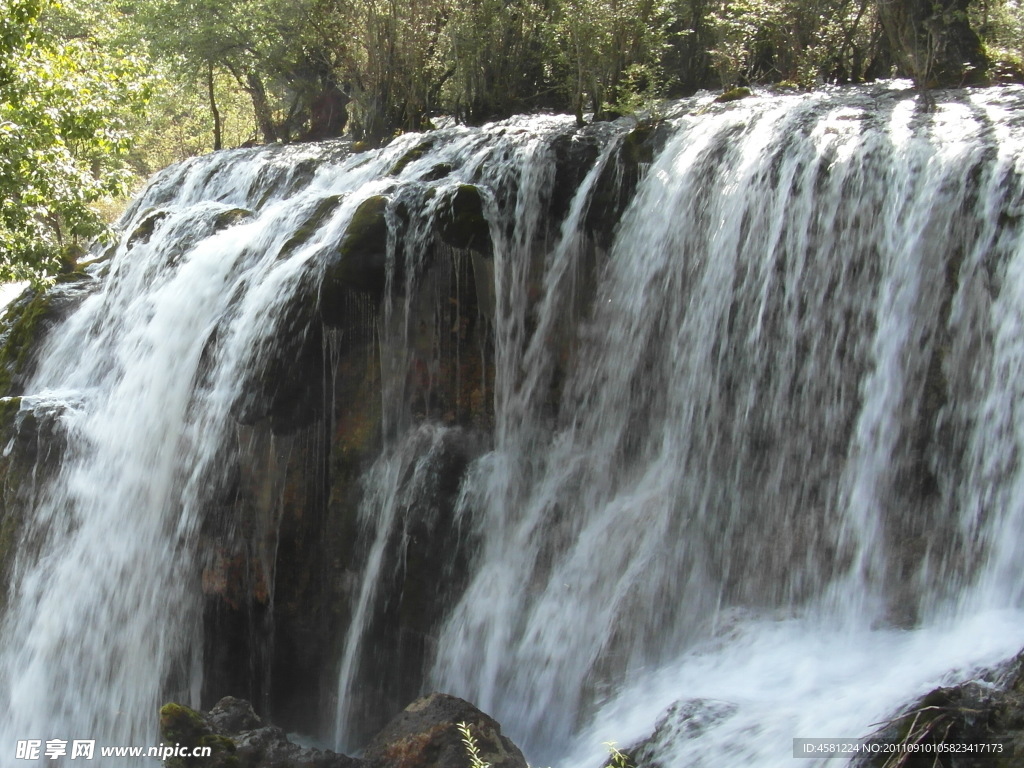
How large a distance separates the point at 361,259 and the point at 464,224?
1019 millimetres

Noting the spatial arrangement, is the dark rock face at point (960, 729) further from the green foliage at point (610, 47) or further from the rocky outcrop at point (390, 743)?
the green foliage at point (610, 47)

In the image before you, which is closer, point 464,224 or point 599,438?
point 599,438

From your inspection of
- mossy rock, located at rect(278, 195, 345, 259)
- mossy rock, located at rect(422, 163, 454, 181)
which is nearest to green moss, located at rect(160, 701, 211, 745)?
mossy rock, located at rect(278, 195, 345, 259)

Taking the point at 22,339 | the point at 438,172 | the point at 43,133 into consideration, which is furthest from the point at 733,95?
the point at 22,339

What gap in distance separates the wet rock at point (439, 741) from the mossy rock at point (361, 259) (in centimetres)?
392

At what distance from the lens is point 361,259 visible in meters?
8.81

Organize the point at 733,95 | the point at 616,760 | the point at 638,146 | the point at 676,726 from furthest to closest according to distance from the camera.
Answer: the point at 733,95, the point at 638,146, the point at 676,726, the point at 616,760

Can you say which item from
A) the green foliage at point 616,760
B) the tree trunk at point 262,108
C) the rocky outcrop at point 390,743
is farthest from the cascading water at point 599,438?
the tree trunk at point 262,108

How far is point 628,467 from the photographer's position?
8.24m

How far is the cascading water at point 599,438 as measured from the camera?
21.1ft

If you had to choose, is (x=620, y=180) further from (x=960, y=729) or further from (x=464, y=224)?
(x=960, y=729)

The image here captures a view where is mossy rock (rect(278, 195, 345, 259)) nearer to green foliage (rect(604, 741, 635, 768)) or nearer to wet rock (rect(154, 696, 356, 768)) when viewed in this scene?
wet rock (rect(154, 696, 356, 768))

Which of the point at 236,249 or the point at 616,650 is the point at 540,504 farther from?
the point at 236,249

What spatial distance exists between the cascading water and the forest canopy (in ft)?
6.14
